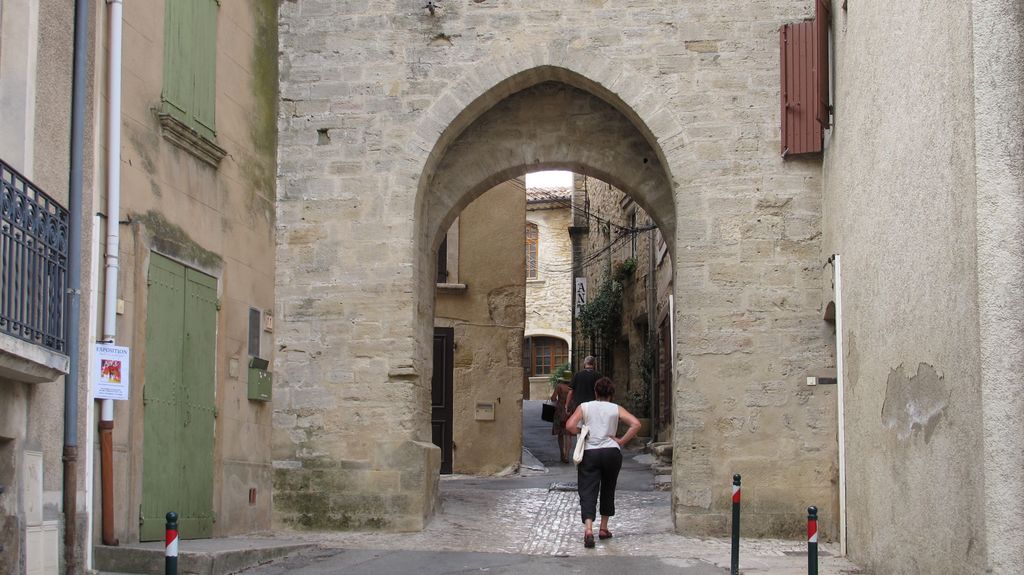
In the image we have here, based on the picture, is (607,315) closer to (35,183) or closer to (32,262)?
(35,183)

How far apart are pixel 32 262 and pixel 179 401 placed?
250 cm

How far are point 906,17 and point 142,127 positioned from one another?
490 cm

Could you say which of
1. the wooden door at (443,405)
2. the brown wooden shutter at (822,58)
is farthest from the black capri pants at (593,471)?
the wooden door at (443,405)

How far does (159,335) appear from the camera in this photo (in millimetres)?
8562

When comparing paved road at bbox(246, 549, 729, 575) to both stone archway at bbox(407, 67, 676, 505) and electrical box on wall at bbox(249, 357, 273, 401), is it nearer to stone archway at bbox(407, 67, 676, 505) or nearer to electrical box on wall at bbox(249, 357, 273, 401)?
electrical box on wall at bbox(249, 357, 273, 401)

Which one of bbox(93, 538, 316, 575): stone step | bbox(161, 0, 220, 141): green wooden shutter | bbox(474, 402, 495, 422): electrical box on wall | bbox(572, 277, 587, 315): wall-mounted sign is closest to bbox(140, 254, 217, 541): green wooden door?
bbox(93, 538, 316, 575): stone step

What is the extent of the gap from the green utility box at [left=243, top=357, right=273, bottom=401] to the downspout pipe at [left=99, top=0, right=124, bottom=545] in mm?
2531

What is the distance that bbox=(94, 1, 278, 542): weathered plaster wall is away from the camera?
8172mm

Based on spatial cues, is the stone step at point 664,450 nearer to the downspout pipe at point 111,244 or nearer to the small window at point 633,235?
the small window at point 633,235

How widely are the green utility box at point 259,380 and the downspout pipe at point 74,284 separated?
9.97 ft

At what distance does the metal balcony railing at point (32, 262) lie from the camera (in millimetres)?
6219

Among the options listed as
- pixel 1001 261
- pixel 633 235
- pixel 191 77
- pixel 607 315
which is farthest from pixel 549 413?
pixel 1001 261

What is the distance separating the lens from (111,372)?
25.3 feet

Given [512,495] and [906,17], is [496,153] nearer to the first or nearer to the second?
[512,495]
